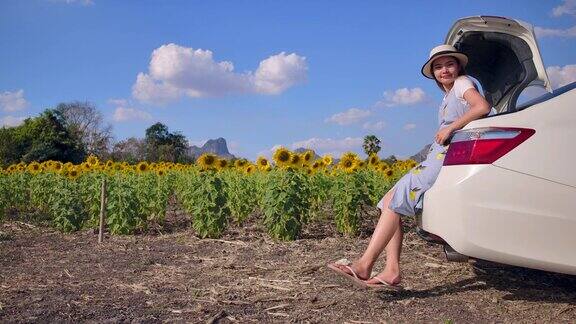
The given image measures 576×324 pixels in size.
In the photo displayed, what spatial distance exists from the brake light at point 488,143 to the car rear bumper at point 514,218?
0.22 ft

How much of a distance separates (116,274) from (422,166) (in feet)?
10.5

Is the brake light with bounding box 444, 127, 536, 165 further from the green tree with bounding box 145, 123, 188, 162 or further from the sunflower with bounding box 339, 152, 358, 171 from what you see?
the green tree with bounding box 145, 123, 188, 162

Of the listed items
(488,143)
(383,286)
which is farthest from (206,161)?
(488,143)

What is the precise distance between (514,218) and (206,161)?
5.68 meters

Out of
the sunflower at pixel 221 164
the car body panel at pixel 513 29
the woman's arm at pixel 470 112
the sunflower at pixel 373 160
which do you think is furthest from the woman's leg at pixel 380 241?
the sunflower at pixel 373 160

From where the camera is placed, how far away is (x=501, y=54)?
14.7ft

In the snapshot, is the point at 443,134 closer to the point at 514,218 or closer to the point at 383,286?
the point at 514,218

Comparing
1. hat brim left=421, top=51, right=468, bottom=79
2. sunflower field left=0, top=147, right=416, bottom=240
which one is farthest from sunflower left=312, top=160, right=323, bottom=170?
hat brim left=421, top=51, right=468, bottom=79

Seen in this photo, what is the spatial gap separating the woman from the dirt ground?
226mm

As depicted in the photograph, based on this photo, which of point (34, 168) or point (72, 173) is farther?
point (34, 168)

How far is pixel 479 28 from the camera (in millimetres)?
4199

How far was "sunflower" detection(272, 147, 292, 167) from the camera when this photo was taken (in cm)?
753

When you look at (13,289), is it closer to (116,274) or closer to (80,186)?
(116,274)

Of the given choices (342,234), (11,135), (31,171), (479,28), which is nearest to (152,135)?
(11,135)
